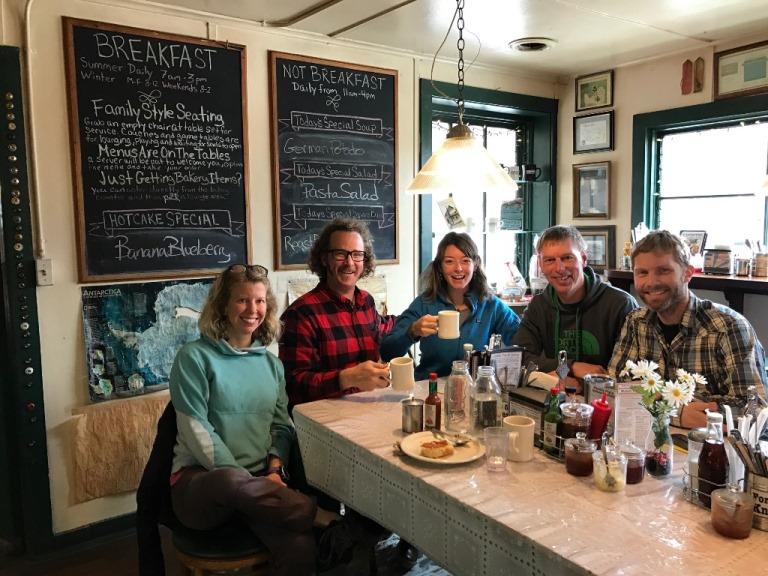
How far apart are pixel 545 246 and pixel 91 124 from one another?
193cm

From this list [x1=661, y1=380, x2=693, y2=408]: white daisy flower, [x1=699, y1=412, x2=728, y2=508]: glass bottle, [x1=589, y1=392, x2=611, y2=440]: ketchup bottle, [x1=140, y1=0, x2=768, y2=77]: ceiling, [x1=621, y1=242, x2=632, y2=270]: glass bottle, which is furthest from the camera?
[x1=621, y1=242, x2=632, y2=270]: glass bottle

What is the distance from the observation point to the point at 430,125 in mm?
3598

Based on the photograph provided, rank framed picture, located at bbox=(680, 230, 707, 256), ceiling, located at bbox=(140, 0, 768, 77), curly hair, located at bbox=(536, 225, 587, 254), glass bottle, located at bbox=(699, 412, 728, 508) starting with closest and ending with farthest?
glass bottle, located at bbox=(699, 412, 728, 508)
curly hair, located at bbox=(536, 225, 587, 254)
ceiling, located at bbox=(140, 0, 768, 77)
framed picture, located at bbox=(680, 230, 707, 256)

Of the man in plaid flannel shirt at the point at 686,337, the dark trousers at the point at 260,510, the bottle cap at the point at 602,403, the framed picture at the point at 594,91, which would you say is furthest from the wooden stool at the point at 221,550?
the framed picture at the point at 594,91

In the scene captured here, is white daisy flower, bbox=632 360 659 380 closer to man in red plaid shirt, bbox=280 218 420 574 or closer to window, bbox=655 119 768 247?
man in red plaid shirt, bbox=280 218 420 574

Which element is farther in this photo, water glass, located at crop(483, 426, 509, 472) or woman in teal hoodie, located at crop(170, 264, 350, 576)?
woman in teal hoodie, located at crop(170, 264, 350, 576)

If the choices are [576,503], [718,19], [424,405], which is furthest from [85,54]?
[718,19]

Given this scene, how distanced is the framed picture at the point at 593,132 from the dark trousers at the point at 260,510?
3.09 m

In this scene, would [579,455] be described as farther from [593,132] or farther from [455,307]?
[593,132]

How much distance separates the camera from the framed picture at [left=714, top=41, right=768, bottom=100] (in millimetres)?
3117

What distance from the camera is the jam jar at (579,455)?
1459 mm

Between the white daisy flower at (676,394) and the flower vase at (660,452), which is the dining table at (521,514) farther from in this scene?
the white daisy flower at (676,394)

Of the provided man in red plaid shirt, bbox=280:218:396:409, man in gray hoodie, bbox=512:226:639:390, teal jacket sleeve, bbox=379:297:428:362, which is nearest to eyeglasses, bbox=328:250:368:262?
man in red plaid shirt, bbox=280:218:396:409

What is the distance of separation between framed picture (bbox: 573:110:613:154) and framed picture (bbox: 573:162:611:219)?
11 centimetres
